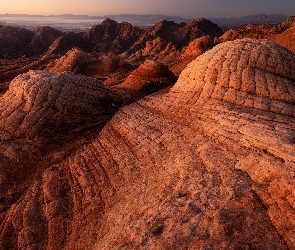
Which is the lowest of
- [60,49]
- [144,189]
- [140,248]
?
[60,49]

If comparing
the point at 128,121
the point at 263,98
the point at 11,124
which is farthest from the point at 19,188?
the point at 263,98

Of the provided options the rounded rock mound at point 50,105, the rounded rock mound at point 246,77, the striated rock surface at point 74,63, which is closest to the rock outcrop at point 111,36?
the striated rock surface at point 74,63

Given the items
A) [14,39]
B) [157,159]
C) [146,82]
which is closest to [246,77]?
[157,159]

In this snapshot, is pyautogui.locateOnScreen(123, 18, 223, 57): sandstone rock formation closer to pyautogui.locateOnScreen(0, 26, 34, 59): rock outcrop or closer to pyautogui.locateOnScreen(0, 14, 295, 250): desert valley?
pyautogui.locateOnScreen(0, 26, 34, 59): rock outcrop

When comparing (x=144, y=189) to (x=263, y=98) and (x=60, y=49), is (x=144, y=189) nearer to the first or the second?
(x=263, y=98)

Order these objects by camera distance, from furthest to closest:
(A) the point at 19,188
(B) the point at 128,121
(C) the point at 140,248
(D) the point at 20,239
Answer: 1. (B) the point at 128,121
2. (A) the point at 19,188
3. (D) the point at 20,239
4. (C) the point at 140,248

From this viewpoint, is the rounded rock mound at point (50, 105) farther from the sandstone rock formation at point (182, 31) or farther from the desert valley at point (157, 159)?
the sandstone rock formation at point (182, 31)

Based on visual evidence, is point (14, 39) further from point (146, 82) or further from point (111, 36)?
point (146, 82)
